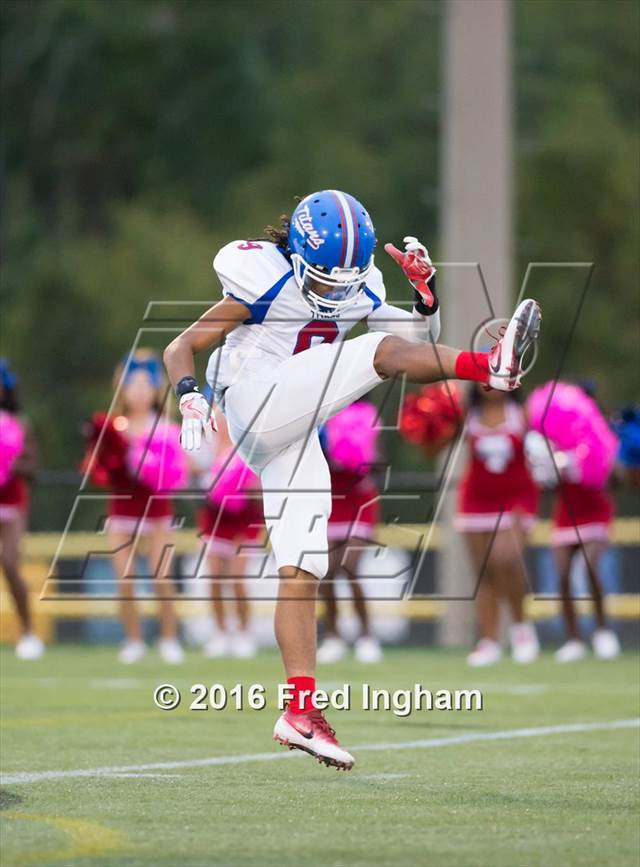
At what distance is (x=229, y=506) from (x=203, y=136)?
2101 centimetres

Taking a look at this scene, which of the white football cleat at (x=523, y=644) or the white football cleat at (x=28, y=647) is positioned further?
the white football cleat at (x=28, y=647)

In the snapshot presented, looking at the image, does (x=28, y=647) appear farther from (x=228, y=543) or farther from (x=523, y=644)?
(x=523, y=644)

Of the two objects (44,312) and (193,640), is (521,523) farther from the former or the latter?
(44,312)

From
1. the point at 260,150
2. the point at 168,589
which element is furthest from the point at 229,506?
the point at 260,150

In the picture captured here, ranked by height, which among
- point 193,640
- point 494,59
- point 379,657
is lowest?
point 193,640

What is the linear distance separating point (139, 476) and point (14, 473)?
803 millimetres

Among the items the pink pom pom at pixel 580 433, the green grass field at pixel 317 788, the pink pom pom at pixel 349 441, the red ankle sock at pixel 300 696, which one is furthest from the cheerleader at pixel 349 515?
the red ankle sock at pixel 300 696

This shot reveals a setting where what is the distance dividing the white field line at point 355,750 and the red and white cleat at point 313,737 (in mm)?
551

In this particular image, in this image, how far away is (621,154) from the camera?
2983cm

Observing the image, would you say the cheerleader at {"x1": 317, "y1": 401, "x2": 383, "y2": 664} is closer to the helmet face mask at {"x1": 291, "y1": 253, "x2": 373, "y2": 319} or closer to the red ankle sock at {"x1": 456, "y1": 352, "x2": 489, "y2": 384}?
the helmet face mask at {"x1": 291, "y1": 253, "x2": 373, "y2": 319}

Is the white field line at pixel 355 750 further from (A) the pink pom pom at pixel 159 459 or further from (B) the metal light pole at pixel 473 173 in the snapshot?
(B) the metal light pole at pixel 473 173

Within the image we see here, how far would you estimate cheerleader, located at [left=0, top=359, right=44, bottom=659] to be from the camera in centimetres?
1177

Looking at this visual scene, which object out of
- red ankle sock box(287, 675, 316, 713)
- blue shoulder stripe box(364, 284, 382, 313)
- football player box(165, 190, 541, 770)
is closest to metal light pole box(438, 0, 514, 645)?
blue shoulder stripe box(364, 284, 382, 313)

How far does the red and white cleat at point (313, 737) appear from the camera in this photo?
17.6 ft
